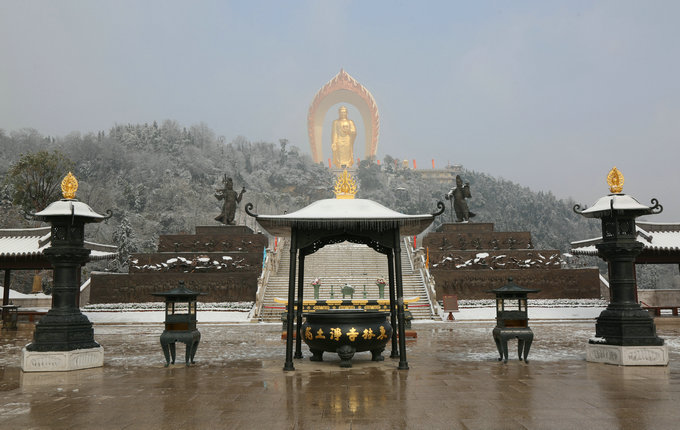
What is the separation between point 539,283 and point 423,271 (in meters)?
5.19

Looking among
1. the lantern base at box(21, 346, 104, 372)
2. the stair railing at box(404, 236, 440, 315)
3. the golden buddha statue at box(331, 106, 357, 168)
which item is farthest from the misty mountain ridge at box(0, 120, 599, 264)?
the lantern base at box(21, 346, 104, 372)

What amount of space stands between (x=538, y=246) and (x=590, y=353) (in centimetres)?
5663

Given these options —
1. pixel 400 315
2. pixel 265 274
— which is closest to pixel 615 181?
pixel 400 315

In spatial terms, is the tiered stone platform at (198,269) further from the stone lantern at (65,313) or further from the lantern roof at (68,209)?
the stone lantern at (65,313)

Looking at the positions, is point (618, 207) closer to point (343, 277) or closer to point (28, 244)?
point (343, 277)

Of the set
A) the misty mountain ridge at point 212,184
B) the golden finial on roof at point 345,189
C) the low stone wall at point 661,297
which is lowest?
the low stone wall at point 661,297

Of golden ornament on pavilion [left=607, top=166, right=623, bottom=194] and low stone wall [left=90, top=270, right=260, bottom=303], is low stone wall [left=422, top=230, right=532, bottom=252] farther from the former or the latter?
golden ornament on pavilion [left=607, top=166, right=623, bottom=194]

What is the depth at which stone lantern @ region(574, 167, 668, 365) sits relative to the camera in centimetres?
877

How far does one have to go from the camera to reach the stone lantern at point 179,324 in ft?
29.5

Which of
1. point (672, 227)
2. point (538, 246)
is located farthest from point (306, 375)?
point (538, 246)

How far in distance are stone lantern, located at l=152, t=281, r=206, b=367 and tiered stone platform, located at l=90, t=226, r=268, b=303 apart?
554 inches

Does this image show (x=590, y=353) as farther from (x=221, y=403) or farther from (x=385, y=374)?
(x=221, y=403)

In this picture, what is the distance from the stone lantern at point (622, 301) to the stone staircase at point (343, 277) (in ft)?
38.5

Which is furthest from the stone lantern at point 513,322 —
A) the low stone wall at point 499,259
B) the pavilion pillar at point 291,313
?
the low stone wall at point 499,259
